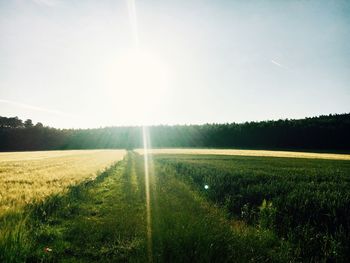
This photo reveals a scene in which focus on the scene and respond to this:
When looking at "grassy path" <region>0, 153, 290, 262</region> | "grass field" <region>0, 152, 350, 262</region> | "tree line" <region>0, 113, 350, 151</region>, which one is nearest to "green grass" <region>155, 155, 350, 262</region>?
"grass field" <region>0, 152, 350, 262</region>

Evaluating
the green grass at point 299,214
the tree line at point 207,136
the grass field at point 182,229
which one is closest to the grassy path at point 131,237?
the grass field at point 182,229

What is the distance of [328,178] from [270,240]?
9.25 m

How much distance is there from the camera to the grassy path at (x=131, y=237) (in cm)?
520

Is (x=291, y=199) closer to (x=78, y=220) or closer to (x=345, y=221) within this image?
(x=345, y=221)

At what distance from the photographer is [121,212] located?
29.0 ft

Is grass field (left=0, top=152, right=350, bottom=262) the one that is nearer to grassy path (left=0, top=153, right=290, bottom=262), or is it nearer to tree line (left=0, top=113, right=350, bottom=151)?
grassy path (left=0, top=153, right=290, bottom=262)

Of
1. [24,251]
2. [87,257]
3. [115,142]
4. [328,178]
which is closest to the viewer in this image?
[24,251]

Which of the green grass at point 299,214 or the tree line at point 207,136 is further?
the tree line at point 207,136

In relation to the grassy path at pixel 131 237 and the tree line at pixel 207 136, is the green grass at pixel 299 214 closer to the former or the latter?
the grassy path at pixel 131 237

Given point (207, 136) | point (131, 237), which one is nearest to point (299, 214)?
point (131, 237)

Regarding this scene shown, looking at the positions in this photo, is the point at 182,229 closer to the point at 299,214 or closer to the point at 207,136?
the point at 299,214

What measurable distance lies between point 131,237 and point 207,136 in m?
93.5

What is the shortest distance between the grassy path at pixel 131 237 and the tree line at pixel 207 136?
8193 cm

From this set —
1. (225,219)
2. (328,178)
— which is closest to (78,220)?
(225,219)
